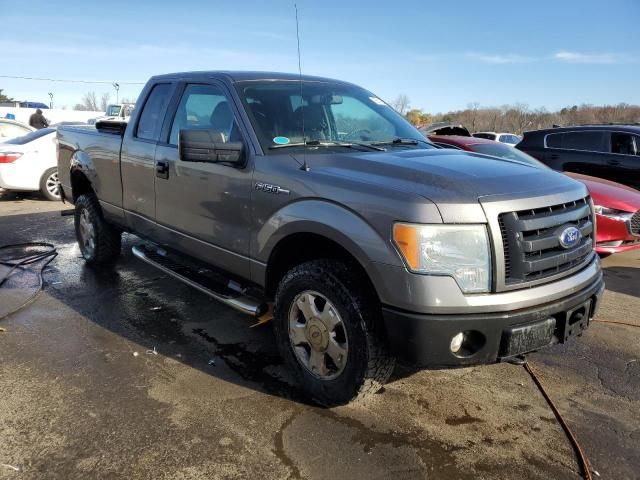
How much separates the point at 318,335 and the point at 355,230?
2.27 feet

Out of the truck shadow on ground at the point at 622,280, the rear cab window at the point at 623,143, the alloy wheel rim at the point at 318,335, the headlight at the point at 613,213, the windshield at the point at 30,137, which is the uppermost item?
the windshield at the point at 30,137

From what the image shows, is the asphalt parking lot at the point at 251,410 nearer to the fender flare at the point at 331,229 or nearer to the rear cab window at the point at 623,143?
the fender flare at the point at 331,229

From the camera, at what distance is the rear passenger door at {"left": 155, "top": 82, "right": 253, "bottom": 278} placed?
11.3 feet

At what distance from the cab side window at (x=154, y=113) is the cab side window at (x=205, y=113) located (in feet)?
0.83

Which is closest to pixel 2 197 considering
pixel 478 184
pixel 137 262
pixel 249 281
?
pixel 137 262

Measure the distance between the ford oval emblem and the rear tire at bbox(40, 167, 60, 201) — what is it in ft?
31.4

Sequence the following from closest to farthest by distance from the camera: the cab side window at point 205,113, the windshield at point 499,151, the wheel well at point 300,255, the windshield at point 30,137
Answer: the wheel well at point 300,255
the cab side window at point 205,113
the windshield at point 499,151
the windshield at point 30,137

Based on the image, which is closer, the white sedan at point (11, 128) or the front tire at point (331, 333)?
the front tire at point (331, 333)

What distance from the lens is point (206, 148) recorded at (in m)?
3.19

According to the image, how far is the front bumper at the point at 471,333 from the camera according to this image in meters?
2.48

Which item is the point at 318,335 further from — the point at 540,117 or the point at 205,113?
the point at 540,117

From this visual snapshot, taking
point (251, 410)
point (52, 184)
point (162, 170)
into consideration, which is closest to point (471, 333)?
point (251, 410)

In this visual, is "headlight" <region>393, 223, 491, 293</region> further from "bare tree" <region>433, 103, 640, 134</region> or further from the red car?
"bare tree" <region>433, 103, 640, 134</region>

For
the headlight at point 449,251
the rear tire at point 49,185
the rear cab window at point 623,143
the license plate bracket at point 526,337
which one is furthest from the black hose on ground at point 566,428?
the rear tire at point 49,185
